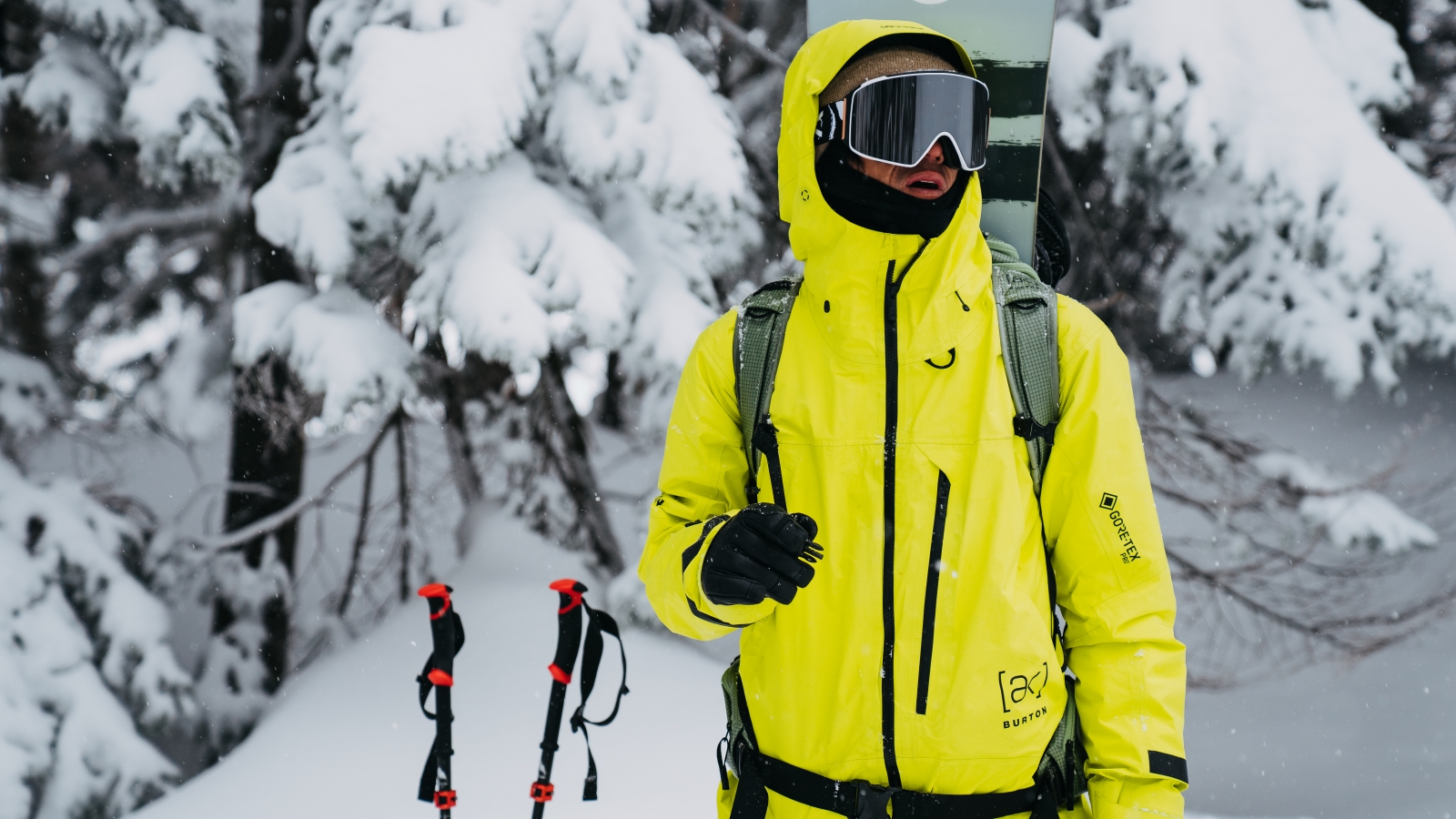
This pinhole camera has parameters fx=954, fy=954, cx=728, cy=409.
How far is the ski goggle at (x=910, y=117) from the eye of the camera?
5.69 ft

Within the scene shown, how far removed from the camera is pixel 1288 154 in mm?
5812

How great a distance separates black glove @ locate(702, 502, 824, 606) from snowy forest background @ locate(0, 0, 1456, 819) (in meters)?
3.32

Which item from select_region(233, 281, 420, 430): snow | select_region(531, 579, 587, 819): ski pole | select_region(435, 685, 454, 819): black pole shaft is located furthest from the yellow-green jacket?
select_region(233, 281, 420, 430): snow

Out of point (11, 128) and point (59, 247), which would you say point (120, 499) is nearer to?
point (59, 247)

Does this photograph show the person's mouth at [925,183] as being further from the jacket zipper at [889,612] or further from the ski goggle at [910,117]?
the jacket zipper at [889,612]

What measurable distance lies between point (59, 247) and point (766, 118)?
5.58m

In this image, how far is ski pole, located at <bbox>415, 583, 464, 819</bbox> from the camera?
2.85 m

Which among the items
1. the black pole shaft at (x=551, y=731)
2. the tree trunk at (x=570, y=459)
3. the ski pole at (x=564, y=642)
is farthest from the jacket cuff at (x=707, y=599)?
the tree trunk at (x=570, y=459)

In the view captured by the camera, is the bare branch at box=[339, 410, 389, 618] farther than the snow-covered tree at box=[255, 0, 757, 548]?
Yes

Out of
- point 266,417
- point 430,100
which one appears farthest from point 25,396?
point 430,100

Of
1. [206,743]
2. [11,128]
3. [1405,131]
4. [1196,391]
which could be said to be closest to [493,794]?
[206,743]

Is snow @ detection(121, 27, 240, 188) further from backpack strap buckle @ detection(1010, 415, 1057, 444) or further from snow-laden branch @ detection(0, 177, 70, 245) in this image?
backpack strap buckle @ detection(1010, 415, 1057, 444)

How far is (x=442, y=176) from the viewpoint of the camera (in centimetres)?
457

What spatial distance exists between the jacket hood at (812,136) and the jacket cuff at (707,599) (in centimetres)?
58
